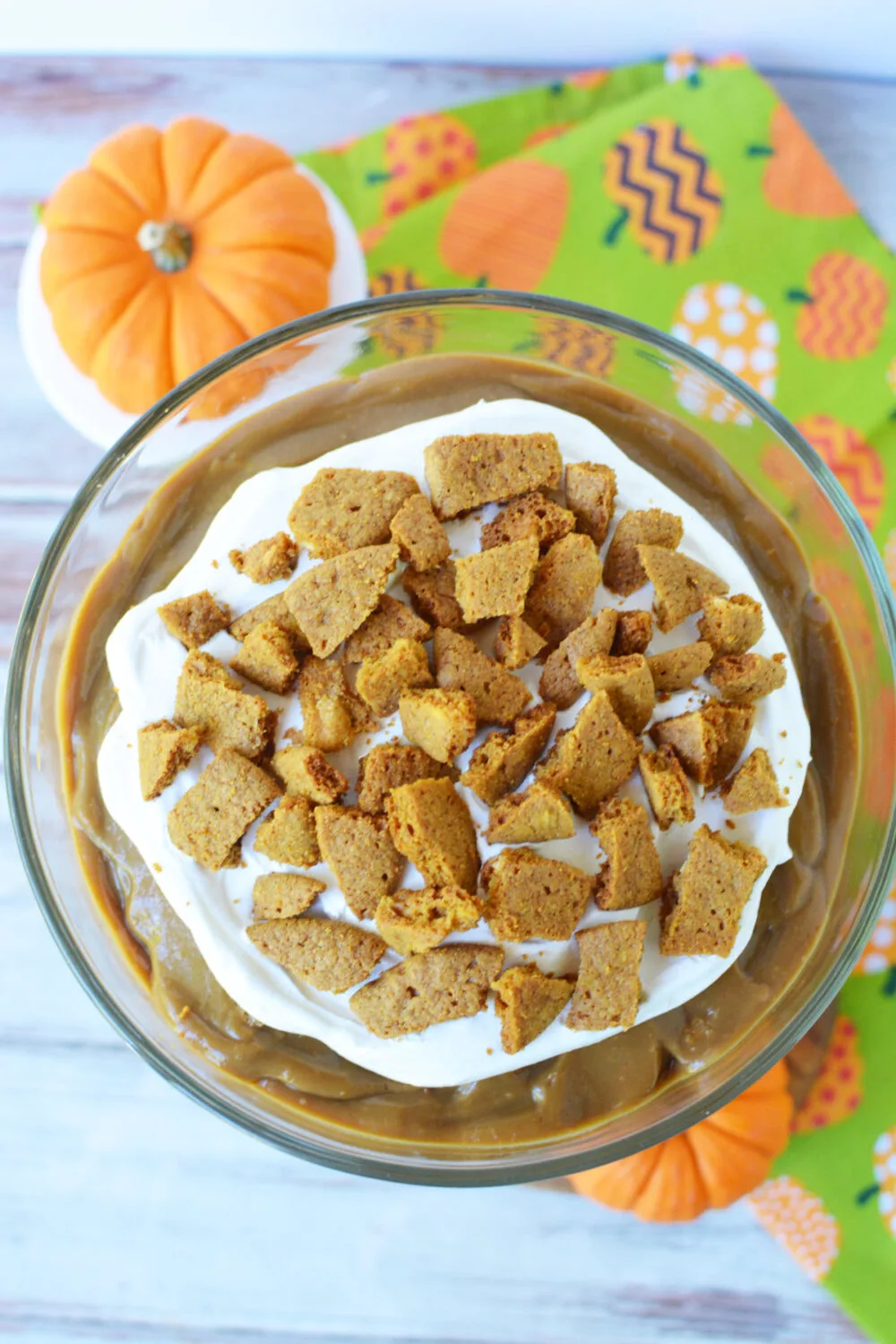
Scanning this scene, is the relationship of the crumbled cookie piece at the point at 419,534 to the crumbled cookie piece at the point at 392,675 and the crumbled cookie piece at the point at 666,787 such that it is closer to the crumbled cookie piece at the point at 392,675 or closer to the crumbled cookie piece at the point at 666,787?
the crumbled cookie piece at the point at 392,675

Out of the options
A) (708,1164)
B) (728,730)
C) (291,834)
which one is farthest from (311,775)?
(708,1164)

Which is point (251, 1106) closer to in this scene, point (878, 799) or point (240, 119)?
point (878, 799)

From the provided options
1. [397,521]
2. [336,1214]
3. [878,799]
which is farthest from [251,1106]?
[878,799]

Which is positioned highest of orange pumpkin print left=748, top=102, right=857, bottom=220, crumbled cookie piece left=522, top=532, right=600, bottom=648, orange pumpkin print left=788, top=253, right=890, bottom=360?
orange pumpkin print left=748, top=102, right=857, bottom=220

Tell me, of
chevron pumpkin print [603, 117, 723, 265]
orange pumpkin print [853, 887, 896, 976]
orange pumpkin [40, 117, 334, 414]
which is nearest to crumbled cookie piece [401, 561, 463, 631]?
orange pumpkin [40, 117, 334, 414]

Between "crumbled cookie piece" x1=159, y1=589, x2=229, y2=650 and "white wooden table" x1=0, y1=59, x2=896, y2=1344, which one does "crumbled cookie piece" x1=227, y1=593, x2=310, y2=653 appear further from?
"white wooden table" x1=0, y1=59, x2=896, y2=1344
